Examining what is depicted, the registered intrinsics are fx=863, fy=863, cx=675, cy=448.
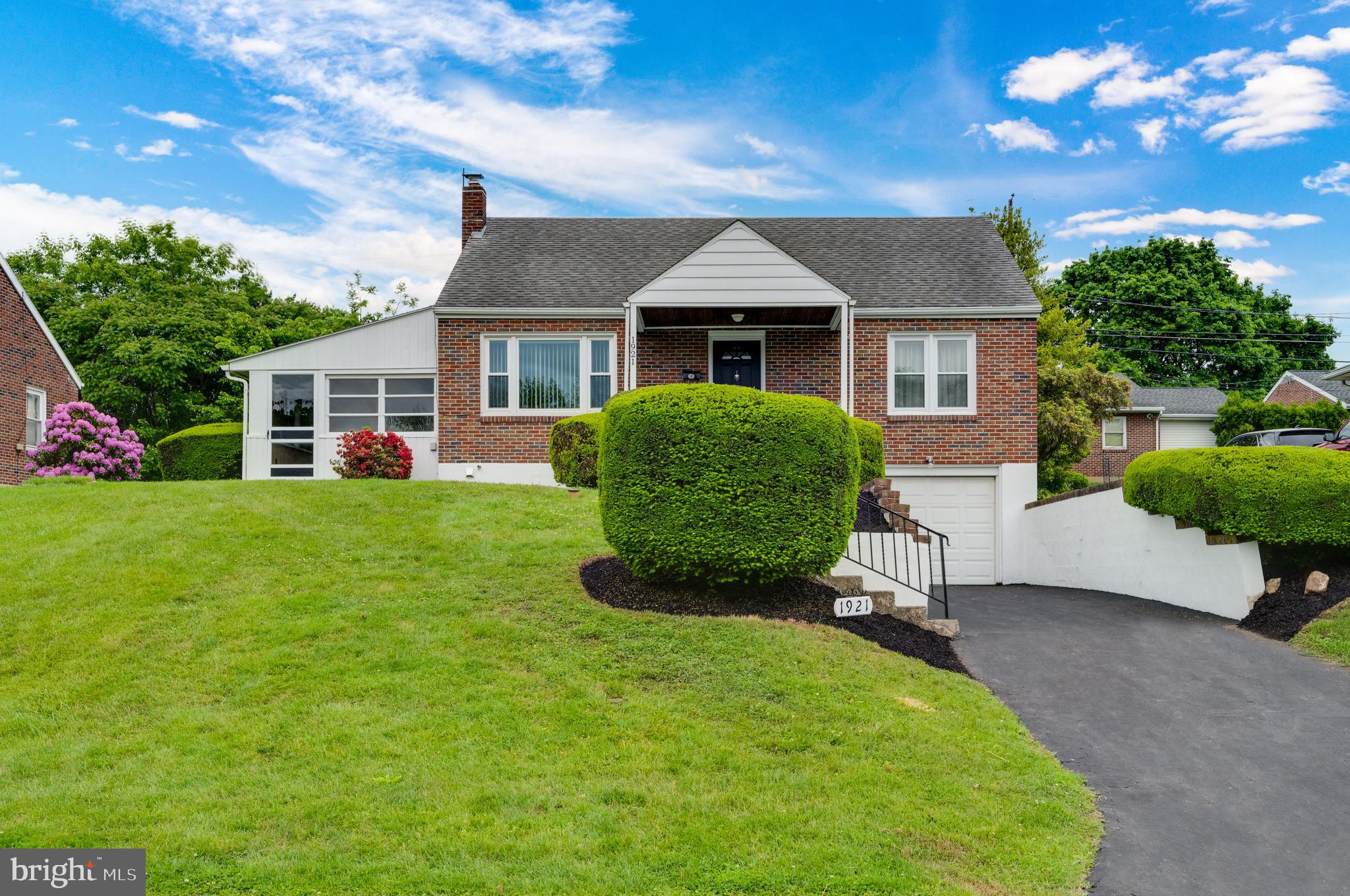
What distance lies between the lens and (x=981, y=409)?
16703 mm

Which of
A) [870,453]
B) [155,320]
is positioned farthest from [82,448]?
[870,453]

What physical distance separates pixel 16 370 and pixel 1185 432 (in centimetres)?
3904

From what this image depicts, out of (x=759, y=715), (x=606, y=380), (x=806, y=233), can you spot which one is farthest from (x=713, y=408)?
(x=806, y=233)

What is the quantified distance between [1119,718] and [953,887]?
406 centimetres

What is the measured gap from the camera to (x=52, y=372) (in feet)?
79.2

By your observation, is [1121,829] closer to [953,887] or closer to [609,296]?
[953,887]

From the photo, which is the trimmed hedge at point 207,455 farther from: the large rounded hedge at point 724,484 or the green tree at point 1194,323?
Result: the green tree at point 1194,323

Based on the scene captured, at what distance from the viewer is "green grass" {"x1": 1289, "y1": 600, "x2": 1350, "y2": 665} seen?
9211 millimetres

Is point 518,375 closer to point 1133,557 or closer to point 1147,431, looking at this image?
point 1133,557

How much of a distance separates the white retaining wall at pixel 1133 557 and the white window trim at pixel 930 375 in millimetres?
2400

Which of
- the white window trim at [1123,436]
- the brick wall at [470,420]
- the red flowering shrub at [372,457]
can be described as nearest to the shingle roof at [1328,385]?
the white window trim at [1123,436]

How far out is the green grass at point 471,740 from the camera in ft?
14.6

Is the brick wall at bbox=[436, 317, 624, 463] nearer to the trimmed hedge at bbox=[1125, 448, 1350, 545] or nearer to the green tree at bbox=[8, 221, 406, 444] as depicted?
the trimmed hedge at bbox=[1125, 448, 1350, 545]

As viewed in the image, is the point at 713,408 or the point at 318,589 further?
the point at 318,589
